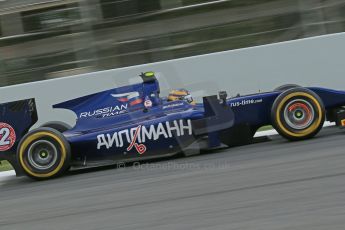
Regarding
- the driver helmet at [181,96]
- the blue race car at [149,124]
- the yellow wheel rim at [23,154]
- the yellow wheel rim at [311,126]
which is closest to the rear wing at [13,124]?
the blue race car at [149,124]

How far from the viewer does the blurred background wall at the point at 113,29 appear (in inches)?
372

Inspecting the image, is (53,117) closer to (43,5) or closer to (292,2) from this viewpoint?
(43,5)

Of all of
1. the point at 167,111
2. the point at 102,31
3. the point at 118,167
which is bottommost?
the point at 118,167

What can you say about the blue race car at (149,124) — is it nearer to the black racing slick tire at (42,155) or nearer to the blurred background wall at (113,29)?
the black racing slick tire at (42,155)

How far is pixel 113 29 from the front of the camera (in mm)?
9602

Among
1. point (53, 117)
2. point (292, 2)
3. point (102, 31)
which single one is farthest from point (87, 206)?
point (292, 2)

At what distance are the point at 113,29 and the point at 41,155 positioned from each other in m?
3.51

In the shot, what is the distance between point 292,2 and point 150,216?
20.1ft

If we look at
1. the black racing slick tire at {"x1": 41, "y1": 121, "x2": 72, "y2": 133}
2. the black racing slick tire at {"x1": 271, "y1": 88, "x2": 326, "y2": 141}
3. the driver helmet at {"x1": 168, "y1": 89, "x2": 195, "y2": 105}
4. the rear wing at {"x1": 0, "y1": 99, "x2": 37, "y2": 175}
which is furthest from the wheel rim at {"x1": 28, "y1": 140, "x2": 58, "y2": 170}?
the black racing slick tire at {"x1": 271, "y1": 88, "x2": 326, "y2": 141}

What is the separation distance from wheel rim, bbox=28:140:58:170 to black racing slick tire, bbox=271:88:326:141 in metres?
2.57

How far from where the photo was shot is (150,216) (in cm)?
447

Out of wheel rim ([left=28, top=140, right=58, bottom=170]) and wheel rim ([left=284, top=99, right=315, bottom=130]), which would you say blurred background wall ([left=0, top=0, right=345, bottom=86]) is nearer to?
wheel rim ([left=28, top=140, right=58, bottom=170])

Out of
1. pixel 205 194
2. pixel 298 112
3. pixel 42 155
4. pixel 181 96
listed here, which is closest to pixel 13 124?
pixel 42 155

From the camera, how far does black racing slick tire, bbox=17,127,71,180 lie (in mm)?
6598
